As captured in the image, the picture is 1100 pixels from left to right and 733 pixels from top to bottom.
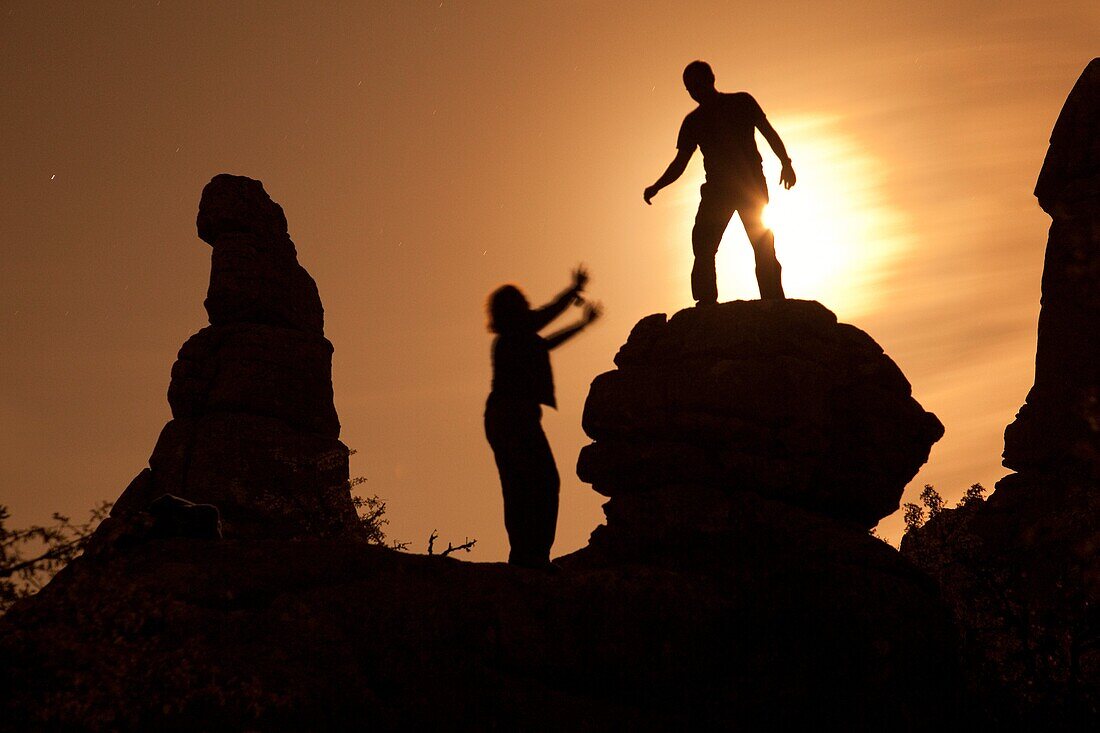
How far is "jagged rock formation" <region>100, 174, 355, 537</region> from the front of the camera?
44.7m

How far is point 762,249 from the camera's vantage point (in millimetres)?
18641

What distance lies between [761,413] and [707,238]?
3882mm

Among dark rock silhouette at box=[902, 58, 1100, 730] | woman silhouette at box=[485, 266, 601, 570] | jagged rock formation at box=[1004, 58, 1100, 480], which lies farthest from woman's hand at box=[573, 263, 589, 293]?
jagged rock formation at box=[1004, 58, 1100, 480]

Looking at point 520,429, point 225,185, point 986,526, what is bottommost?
point 520,429

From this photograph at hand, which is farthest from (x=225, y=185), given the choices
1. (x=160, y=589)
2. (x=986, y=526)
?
(x=160, y=589)

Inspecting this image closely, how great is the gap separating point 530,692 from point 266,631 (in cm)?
318

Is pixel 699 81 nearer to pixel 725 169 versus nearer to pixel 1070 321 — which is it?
pixel 725 169

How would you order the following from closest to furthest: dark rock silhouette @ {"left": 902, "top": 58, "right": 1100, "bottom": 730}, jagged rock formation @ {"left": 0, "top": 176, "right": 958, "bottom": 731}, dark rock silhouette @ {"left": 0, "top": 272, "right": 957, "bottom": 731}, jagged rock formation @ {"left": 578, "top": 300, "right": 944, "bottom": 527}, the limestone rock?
dark rock silhouette @ {"left": 0, "top": 272, "right": 957, "bottom": 731} → jagged rock formation @ {"left": 0, "top": 176, "right": 958, "bottom": 731} → jagged rock formation @ {"left": 578, "top": 300, "right": 944, "bottom": 527} → dark rock silhouette @ {"left": 902, "top": 58, "right": 1100, "bottom": 730} → the limestone rock

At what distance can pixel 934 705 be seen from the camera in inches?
563

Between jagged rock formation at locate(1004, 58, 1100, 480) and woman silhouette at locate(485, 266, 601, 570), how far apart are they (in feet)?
98.0

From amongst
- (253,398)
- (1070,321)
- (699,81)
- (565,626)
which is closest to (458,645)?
(565,626)

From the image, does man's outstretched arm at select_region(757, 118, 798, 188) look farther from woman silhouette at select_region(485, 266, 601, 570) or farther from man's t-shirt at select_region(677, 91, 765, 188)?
woman silhouette at select_region(485, 266, 601, 570)

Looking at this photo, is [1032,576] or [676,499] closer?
[676,499]

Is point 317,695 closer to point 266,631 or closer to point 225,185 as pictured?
point 266,631
